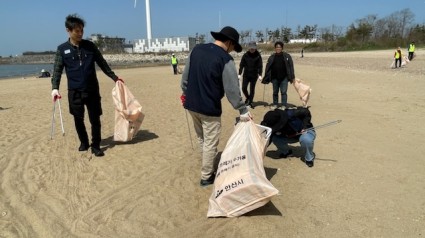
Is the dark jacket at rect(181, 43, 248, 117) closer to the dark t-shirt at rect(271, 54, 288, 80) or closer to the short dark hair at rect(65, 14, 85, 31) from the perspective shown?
the short dark hair at rect(65, 14, 85, 31)

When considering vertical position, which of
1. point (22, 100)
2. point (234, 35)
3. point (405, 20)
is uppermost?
point (405, 20)

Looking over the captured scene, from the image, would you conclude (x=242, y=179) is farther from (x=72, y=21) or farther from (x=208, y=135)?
(x=72, y=21)

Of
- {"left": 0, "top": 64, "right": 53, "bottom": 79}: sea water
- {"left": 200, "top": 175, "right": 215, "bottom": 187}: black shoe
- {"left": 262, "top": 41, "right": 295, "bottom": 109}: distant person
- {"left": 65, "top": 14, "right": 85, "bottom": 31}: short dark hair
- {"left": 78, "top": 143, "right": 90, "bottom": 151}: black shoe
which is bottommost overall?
{"left": 0, "top": 64, "right": 53, "bottom": 79}: sea water

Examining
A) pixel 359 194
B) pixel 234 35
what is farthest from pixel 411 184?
pixel 234 35

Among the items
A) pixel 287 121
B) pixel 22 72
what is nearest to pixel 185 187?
pixel 287 121

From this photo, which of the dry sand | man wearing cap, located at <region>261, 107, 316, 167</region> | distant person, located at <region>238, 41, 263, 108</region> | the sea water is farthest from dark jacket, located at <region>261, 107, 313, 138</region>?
the sea water

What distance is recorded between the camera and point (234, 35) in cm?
379

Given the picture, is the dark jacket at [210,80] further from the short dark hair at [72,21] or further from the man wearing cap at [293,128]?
the short dark hair at [72,21]

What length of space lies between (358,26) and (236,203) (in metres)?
78.5

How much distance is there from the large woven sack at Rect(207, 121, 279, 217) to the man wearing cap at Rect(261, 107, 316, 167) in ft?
2.87

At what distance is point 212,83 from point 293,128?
1.59m

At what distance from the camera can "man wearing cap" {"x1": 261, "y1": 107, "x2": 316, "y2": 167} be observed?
4.71 meters

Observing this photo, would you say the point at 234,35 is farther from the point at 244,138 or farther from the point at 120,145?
the point at 120,145

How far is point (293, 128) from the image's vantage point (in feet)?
15.8
